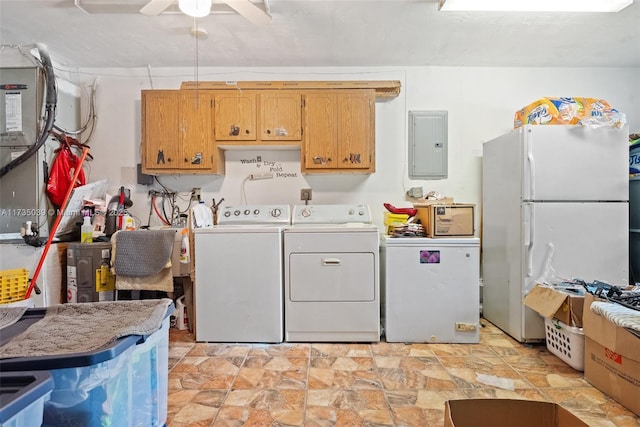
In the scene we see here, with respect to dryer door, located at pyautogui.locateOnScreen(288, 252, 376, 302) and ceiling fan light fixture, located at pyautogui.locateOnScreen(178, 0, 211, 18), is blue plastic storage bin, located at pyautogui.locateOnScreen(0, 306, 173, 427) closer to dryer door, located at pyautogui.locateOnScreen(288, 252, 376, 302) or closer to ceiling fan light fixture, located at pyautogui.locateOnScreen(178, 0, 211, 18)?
dryer door, located at pyautogui.locateOnScreen(288, 252, 376, 302)

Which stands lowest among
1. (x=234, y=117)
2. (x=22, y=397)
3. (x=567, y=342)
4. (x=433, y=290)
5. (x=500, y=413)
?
(x=567, y=342)

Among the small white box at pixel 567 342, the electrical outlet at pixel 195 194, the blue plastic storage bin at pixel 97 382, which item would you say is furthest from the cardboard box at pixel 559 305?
the electrical outlet at pixel 195 194

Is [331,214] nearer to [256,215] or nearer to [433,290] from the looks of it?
[256,215]

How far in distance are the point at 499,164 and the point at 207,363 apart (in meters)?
2.74

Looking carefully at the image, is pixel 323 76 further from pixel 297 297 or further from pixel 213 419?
pixel 213 419

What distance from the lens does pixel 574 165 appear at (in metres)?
2.31

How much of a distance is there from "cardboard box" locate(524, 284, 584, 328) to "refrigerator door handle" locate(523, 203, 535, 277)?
0.17 m

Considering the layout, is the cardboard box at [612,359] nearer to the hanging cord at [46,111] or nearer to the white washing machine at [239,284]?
the white washing machine at [239,284]

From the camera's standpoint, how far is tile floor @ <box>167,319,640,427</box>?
1593 mm

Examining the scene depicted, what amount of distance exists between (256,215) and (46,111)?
1901 millimetres

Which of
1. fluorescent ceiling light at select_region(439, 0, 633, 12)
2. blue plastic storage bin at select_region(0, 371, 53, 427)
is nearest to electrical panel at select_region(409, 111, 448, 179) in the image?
fluorescent ceiling light at select_region(439, 0, 633, 12)

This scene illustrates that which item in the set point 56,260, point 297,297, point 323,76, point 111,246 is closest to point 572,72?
point 323,76

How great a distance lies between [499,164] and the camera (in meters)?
2.65

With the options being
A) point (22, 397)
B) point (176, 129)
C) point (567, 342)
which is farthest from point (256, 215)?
point (567, 342)
